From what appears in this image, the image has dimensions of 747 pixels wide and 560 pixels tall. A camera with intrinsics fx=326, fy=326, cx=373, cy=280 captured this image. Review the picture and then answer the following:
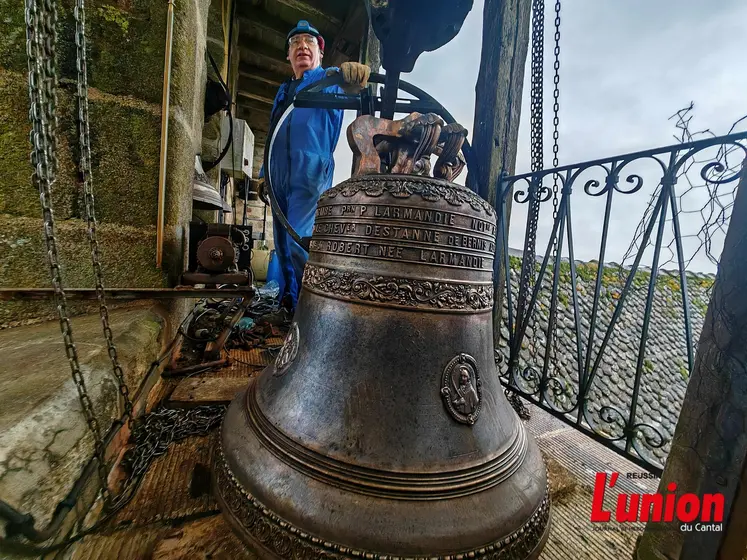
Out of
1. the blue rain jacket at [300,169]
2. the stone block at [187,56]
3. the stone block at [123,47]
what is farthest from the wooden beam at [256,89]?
the stone block at [123,47]

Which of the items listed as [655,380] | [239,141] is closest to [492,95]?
[239,141]

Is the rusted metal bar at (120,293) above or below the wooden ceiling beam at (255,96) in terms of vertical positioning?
below

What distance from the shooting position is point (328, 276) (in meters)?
0.73

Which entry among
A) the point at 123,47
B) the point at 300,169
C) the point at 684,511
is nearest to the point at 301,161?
the point at 300,169

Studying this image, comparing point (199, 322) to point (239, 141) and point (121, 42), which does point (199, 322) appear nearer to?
point (121, 42)

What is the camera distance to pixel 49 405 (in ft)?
2.07

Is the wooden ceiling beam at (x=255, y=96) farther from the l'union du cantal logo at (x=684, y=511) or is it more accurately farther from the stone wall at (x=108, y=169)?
the l'union du cantal logo at (x=684, y=511)

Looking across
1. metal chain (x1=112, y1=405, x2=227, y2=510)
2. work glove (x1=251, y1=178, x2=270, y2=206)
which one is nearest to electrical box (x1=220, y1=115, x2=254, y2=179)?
work glove (x1=251, y1=178, x2=270, y2=206)

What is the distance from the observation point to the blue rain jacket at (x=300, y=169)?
2057 millimetres

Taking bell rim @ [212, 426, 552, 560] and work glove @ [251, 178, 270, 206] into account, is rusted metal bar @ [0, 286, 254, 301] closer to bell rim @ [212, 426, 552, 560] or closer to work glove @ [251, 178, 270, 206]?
work glove @ [251, 178, 270, 206]

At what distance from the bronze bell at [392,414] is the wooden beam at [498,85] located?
650 millimetres

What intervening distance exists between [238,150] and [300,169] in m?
1.36

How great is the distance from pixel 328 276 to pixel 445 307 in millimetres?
263

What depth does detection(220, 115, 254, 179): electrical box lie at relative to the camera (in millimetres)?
2895
